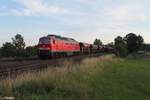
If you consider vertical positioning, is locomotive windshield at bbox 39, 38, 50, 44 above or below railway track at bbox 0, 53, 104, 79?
above

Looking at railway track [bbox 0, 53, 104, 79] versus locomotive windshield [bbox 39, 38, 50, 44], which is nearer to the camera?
railway track [bbox 0, 53, 104, 79]

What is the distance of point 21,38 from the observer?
341ft

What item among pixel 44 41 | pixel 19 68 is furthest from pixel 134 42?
pixel 19 68

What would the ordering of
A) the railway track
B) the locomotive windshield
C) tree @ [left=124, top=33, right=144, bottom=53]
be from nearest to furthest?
the railway track
the locomotive windshield
tree @ [left=124, top=33, right=144, bottom=53]

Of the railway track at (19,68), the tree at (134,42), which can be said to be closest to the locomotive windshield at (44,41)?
the railway track at (19,68)

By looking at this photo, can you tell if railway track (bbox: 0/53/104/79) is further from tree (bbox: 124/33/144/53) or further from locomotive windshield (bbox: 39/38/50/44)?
tree (bbox: 124/33/144/53)

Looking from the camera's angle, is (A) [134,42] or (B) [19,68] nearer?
(B) [19,68]

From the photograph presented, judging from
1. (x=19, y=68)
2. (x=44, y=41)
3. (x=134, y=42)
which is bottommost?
(x=19, y=68)

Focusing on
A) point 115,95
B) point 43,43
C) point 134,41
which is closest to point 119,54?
point 43,43

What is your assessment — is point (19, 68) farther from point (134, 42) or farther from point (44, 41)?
point (134, 42)

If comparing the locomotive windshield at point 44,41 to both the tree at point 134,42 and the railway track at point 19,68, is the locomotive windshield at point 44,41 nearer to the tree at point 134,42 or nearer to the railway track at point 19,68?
the railway track at point 19,68

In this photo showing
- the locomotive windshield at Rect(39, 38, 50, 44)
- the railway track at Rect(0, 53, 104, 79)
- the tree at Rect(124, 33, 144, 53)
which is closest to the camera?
the railway track at Rect(0, 53, 104, 79)

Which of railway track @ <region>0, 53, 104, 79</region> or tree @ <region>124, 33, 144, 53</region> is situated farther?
tree @ <region>124, 33, 144, 53</region>

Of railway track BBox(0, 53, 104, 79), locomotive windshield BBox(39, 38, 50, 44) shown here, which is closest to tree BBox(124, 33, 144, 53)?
locomotive windshield BBox(39, 38, 50, 44)
